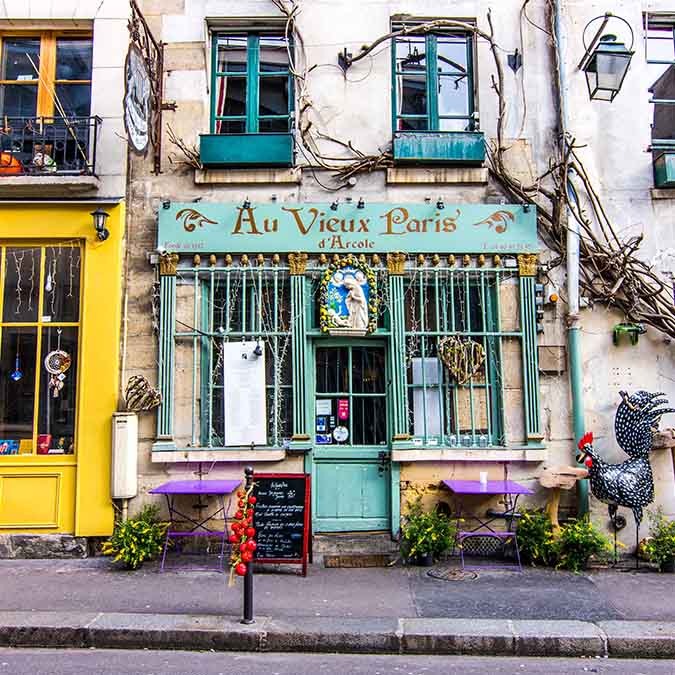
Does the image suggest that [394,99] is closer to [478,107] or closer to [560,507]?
[478,107]

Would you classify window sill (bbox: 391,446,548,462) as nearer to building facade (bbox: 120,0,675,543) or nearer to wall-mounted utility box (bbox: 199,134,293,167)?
building facade (bbox: 120,0,675,543)

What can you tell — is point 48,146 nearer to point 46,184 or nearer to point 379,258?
point 46,184

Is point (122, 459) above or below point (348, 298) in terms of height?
below

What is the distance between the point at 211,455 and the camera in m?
8.57

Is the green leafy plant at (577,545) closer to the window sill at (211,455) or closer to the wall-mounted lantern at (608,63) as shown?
the window sill at (211,455)

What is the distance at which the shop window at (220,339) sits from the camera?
344 inches

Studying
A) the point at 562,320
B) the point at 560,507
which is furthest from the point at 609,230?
the point at 560,507

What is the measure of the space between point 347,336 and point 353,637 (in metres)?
3.79

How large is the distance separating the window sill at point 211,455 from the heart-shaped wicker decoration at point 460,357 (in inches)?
88.1

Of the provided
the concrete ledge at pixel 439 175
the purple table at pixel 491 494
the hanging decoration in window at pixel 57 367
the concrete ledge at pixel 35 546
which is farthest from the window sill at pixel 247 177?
the concrete ledge at pixel 35 546

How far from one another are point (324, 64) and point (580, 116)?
131 inches

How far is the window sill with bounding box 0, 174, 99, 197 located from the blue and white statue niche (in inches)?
122

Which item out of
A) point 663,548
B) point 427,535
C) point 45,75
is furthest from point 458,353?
point 45,75

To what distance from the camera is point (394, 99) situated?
9281 millimetres
